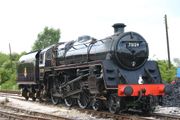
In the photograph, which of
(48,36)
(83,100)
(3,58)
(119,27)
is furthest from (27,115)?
(48,36)

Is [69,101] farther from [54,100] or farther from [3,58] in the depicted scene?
[3,58]

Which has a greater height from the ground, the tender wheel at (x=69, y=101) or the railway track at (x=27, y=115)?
the tender wheel at (x=69, y=101)

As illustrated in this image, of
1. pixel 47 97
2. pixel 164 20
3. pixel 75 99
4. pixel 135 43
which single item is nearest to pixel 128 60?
pixel 135 43

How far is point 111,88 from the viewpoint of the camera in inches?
545

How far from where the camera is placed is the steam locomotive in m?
14.0

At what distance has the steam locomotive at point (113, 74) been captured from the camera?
13984 millimetres

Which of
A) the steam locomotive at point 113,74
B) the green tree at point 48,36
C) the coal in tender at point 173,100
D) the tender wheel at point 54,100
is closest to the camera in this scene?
the steam locomotive at point 113,74

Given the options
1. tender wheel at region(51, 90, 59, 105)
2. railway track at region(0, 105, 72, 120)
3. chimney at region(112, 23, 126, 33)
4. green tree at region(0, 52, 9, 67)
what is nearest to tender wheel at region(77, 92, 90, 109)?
railway track at region(0, 105, 72, 120)

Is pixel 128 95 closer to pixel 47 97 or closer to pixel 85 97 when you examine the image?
pixel 85 97

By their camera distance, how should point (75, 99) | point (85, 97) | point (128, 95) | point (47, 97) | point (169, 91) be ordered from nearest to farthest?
point (128, 95) < point (169, 91) < point (85, 97) < point (75, 99) < point (47, 97)

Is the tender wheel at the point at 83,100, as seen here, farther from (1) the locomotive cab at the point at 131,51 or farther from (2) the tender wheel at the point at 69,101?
(1) the locomotive cab at the point at 131,51

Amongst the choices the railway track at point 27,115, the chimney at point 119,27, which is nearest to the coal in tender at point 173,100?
the chimney at point 119,27

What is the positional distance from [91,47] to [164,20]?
2053 centimetres

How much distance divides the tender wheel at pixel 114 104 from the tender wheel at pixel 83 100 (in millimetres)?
1900
